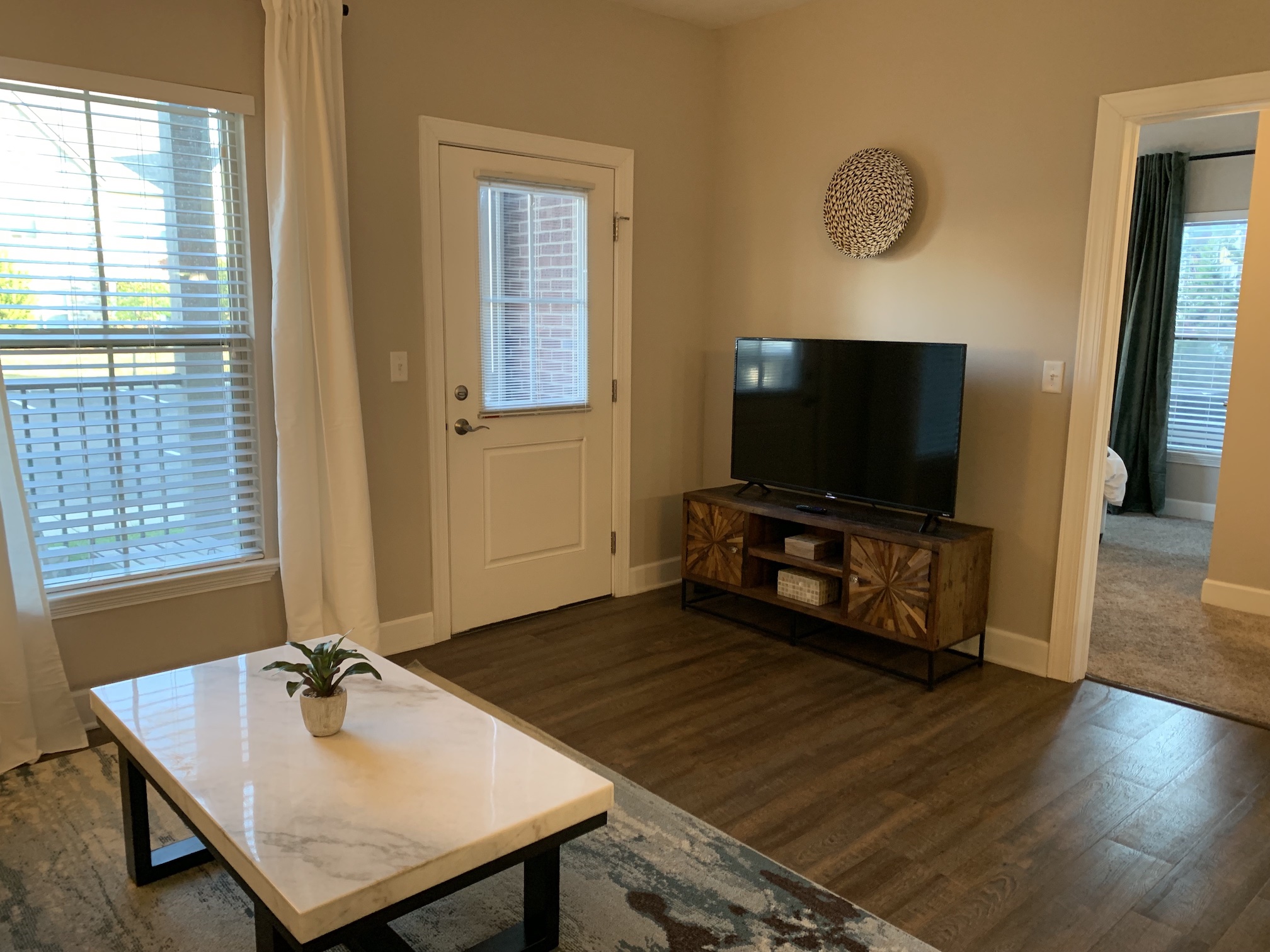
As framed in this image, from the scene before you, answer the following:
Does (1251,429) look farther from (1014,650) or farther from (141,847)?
(141,847)

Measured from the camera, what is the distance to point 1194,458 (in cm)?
671

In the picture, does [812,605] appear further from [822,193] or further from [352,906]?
[352,906]

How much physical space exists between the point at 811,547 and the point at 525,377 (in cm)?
140

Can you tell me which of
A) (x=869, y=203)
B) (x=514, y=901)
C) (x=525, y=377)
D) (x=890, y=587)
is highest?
(x=869, y=203)

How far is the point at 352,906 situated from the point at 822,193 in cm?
357

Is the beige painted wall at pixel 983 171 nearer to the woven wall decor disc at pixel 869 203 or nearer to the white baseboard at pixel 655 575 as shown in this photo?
the woven wall decor disc at pixel 869 203

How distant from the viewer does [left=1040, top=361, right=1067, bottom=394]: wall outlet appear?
348cm

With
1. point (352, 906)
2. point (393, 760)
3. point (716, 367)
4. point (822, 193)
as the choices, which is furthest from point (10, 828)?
point (822, 193)

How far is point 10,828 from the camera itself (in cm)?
248

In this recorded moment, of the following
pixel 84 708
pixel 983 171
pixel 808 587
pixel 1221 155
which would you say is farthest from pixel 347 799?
pixel 1221 155

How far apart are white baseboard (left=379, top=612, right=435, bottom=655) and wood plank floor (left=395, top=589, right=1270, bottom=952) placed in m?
0.07

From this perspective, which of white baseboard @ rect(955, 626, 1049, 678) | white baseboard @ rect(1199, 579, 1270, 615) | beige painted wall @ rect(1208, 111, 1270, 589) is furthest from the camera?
white baseboard @ rect(1199, 579, 1270, 615)

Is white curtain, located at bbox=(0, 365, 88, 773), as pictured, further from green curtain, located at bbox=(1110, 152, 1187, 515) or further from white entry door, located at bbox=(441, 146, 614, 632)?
green curtain, located at bbox=(1110, 152, 1187, 515)

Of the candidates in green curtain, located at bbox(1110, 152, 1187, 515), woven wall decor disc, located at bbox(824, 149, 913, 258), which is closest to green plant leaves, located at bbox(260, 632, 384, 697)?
woven wall decor disc, located at bbox(824, 149, 913, 258)
